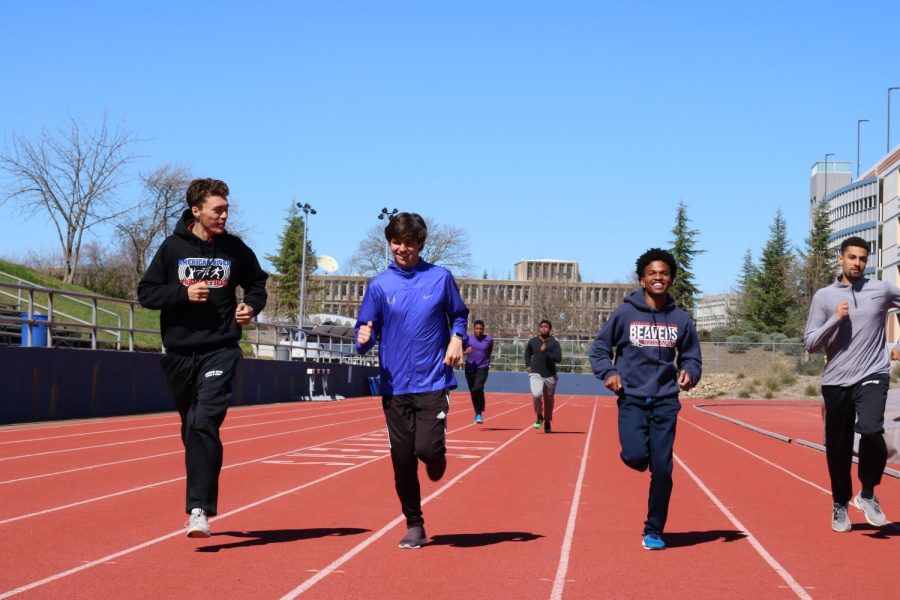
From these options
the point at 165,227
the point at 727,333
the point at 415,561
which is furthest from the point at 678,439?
the point at 727,333

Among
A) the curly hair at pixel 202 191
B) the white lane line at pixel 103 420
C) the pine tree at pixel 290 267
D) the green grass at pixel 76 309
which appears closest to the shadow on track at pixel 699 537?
the curly hair at pixel 202 191

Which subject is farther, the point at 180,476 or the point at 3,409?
the point at 3,409

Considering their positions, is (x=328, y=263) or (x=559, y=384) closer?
(x=559, y=384)

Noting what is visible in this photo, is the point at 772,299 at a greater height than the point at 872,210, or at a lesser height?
lesser

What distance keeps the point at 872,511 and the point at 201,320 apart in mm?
4828

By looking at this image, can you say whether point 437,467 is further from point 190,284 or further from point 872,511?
point 872,511

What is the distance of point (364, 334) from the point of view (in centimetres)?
713

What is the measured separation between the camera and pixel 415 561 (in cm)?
692

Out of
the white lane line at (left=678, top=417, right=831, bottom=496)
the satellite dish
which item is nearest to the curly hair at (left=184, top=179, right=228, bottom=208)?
the white lane line at (left=678, top=417, right=831, bottom=496)

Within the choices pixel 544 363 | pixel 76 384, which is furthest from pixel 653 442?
pixel 76 384

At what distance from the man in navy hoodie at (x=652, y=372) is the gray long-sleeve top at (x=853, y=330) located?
1.29 metres

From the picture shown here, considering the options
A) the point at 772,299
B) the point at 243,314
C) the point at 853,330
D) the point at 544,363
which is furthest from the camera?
the point at 772,299

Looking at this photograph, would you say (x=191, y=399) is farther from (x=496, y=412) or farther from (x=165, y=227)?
(x=165, y=227)

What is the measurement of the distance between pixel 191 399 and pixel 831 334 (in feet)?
14.6
